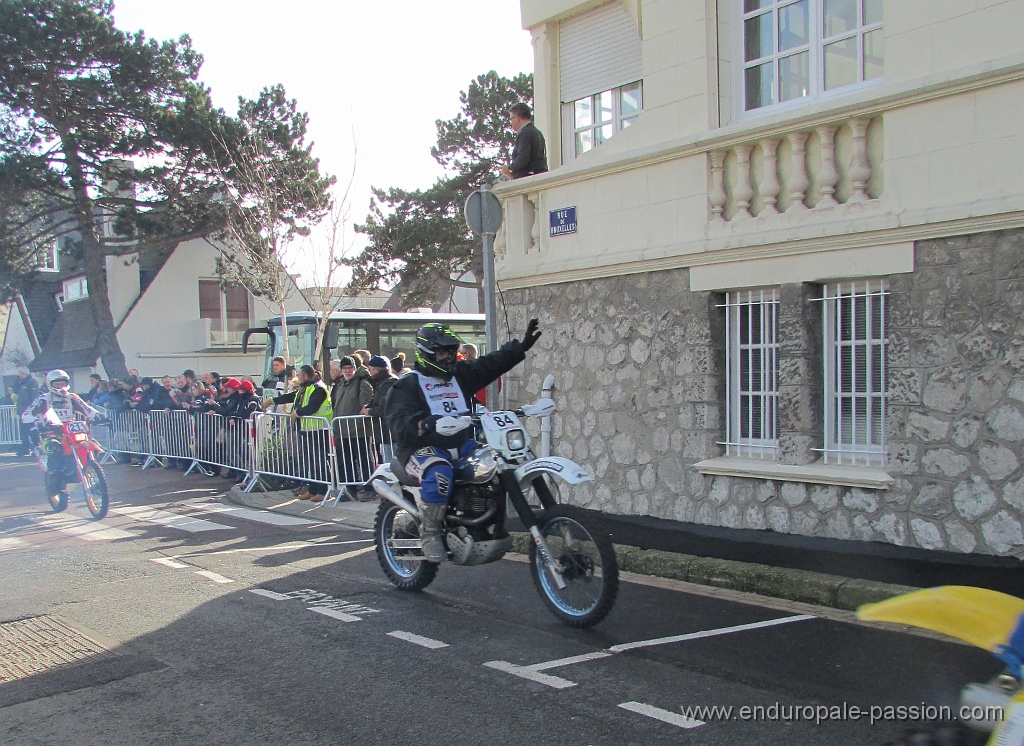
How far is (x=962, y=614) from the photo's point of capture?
2666 millimetres

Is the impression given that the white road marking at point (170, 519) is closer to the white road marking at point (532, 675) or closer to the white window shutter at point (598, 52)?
the white road marking at point (532, 675)

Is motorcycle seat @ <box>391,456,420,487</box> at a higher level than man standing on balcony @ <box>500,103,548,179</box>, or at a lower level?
lower

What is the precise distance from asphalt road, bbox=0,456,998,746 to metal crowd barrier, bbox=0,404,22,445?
16.5 meters

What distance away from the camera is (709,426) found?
8.55 metres

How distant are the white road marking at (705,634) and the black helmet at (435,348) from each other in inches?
89.0

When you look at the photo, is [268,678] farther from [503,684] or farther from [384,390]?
[384,390]

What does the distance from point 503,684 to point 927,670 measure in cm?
222

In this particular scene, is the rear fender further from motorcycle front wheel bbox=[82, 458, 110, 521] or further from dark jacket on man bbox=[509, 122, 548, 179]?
motorcycle front wheel bbox=[82, 458, 110, 521]

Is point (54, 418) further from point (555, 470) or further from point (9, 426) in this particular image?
point (9, 426)

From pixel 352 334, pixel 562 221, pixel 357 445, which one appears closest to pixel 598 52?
pixel 562 221

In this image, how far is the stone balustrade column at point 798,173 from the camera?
777cm

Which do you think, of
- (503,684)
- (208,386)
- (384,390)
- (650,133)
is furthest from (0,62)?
(503,684)

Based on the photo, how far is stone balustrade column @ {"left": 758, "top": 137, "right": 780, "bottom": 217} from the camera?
800 centimetres

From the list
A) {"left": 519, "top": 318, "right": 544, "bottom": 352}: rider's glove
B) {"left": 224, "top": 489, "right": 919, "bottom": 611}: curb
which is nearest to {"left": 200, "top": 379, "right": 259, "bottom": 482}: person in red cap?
{"left": 224, "top": 489, "right": 919, "bottom": 611}: curb
